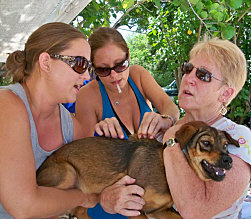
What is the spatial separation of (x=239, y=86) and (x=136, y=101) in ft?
4.26

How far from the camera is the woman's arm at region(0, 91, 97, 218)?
7.20 feet

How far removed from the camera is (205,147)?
2.50 meters

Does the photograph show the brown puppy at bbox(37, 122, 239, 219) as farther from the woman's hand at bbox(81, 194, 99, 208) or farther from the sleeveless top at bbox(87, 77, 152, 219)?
the sleeveless top at bbox(87, 77, 152, 219)

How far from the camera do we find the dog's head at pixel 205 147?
7.67ft

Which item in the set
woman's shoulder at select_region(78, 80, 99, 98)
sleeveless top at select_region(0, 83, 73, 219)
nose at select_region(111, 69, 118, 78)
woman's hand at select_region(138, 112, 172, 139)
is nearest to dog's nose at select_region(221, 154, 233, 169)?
woman's hand at select_region(138, 112, 172, 139)

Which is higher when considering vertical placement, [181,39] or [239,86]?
[239,86]

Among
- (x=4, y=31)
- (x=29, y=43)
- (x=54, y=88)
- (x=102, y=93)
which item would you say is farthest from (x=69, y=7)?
(x=54, y=88)

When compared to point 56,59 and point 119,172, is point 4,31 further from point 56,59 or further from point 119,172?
point 119,172

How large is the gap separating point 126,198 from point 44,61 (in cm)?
129

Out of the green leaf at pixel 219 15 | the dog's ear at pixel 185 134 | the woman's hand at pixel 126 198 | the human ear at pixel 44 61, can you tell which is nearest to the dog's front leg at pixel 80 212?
the woman's hand at pixel 126 198

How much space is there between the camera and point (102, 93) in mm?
3711

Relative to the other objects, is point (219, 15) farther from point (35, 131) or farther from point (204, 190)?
point (35, 131)

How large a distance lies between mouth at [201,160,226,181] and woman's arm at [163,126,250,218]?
0.04 meters

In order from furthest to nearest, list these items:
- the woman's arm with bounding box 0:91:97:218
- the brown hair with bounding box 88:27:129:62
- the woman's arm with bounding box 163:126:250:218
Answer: the brown hair with bounding box 88:27:129:62
the woman's arm with bounding box 163:126:250:218
the woman's arm with bounding box 0:91:97:218
